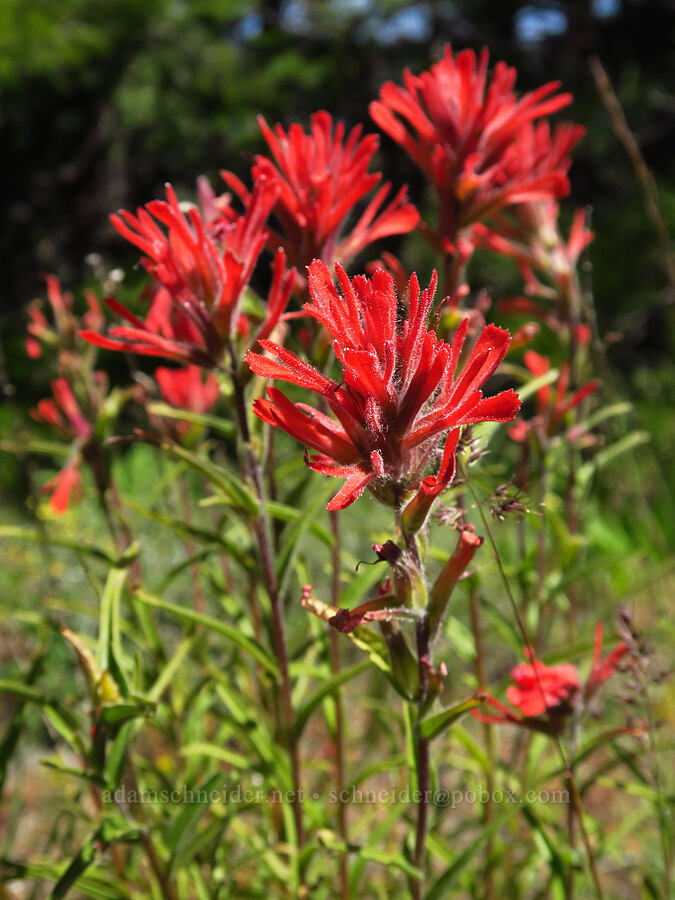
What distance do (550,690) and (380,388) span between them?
1.42ft

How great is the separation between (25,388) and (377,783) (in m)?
2.76

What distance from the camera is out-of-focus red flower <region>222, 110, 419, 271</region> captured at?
75cm

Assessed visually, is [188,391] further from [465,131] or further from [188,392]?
[465,131]

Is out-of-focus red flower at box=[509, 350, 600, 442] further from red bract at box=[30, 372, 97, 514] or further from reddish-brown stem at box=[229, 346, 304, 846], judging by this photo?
red bract at box=[30, 372, 97, 514]

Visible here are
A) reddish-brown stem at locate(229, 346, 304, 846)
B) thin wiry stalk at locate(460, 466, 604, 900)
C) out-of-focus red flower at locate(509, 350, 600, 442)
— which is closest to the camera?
thin wiry stalk at locate(460, 466, 604, 900)

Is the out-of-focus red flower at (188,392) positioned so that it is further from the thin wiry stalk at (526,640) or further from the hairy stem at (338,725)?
the thin wiry stalk at (526,640)

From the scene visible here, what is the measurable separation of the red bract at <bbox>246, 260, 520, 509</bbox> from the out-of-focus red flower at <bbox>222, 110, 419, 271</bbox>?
0.28 metres

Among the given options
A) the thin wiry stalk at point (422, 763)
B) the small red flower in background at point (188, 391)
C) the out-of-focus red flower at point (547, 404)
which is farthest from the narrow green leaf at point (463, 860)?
the small red flower in background at point (188, 391)

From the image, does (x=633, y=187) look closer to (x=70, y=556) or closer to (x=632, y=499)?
(x=632, y=499)

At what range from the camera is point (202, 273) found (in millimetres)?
675

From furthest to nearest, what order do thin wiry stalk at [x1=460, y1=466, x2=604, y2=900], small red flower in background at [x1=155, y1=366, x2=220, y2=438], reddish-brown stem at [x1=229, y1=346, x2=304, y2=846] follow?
small red flower in background at [x1=155, y1=366, x2=220, y2=438]
reddish-brown stem at [x1=229, y1=346, x2=304, y2=846]
thin wiry stalk at [x1=460, y1=466, x2=604, y2=900]

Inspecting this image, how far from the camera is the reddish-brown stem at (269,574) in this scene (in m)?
0.69

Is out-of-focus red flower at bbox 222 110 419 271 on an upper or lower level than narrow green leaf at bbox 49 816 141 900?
upper

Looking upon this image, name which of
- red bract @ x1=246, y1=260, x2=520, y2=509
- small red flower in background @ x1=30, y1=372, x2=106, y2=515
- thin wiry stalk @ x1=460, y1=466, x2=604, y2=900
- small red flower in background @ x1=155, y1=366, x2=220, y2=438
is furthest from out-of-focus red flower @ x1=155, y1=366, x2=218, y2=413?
red bract @ x1=246, y1=260, x2=520, y2=509
